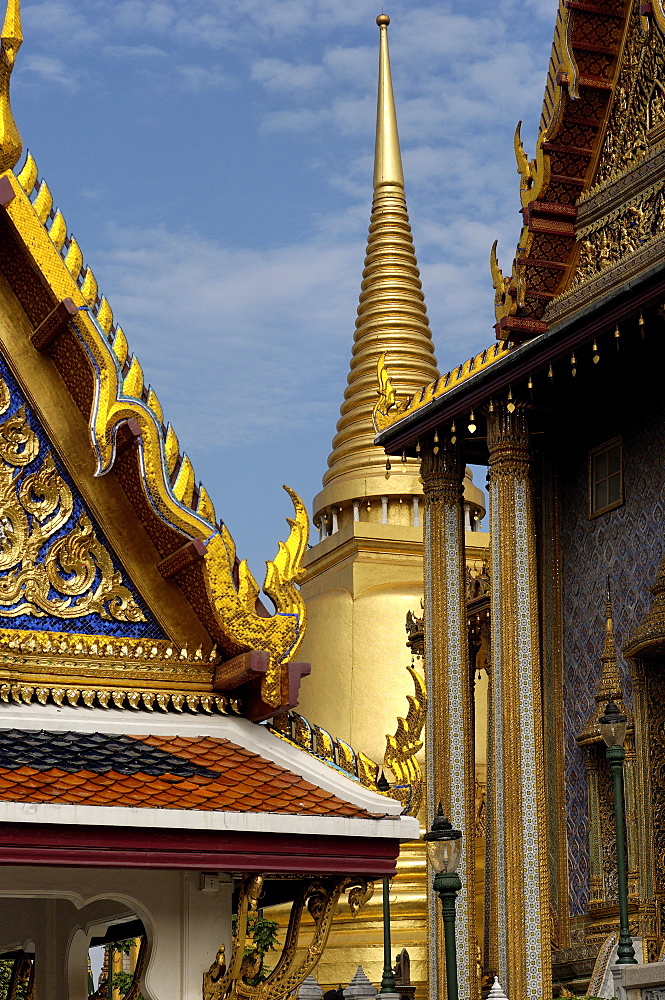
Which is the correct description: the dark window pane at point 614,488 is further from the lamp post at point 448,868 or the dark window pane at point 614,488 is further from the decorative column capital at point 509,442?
the lamp post at point 448,868

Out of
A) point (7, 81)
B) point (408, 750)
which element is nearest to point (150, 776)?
point (7, 81)

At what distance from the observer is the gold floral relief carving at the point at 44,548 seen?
5879mm

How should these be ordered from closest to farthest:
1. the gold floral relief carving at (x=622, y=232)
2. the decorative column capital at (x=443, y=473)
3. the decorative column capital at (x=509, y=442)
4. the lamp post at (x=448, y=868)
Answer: the lamp post at (x=448, y=868)
the gold floral relief carving at (x=622, y=232)
the decorative column capital at (x=509, y=442)
the decorative column capital at (x=443, y=473)

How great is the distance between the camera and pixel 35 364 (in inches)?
245

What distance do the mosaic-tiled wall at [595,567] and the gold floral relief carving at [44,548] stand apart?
828 centimetres

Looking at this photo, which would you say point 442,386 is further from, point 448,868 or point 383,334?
point 383,334

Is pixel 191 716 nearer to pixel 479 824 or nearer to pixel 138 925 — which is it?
pixel 138 925

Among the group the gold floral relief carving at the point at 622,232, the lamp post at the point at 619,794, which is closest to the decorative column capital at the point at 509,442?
the gold floral relief carving at the point at 622,232

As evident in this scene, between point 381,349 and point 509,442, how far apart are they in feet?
37.7

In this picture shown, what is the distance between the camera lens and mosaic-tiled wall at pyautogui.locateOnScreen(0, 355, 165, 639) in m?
5.86

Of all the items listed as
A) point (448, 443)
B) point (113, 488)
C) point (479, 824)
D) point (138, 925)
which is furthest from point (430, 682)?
point (113, 488)

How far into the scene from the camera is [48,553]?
5.99 metres

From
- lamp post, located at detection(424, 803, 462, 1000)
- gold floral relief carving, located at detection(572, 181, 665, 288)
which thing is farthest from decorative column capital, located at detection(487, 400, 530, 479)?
lamp post, located at detection(424, 803, 462, 1000)

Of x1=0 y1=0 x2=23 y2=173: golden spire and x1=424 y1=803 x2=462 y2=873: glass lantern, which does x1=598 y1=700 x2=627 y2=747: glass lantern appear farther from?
→ x1=0 y1=0 x2=23 y2=173: golden spire
